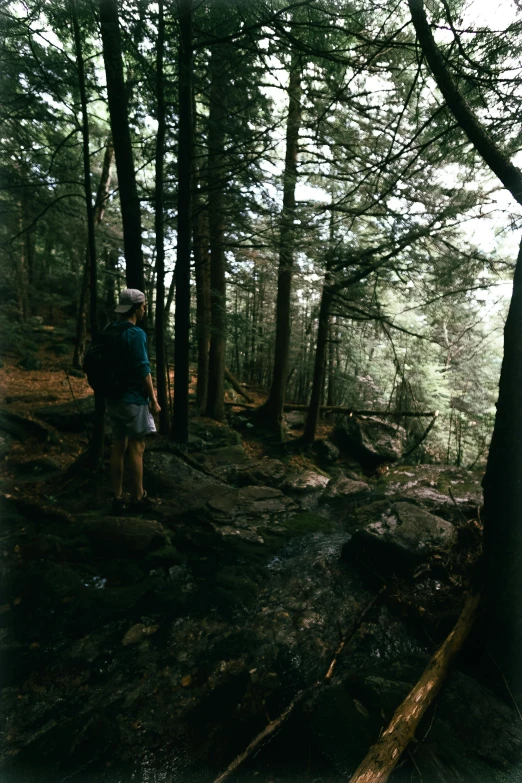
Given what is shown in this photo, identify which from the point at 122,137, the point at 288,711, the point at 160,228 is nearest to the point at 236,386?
the point at 160,228

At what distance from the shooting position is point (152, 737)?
1.87 meters

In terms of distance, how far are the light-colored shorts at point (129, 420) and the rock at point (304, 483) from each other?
402 centimetres

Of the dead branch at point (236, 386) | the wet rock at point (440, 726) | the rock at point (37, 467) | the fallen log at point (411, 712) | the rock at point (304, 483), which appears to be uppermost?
the dead branch at point (236, 386)

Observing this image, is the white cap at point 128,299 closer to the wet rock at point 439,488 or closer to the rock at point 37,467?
the rock at point 37,467

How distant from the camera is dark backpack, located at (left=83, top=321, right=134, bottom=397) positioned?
3.73 meters

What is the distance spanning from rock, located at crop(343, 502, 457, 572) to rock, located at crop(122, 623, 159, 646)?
225 cm

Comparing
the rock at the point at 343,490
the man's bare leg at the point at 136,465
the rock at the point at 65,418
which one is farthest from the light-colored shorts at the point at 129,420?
the rock at the point at 343,490

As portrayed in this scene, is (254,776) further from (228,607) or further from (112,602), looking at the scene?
(112,602)

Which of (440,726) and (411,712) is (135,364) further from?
(440,726)

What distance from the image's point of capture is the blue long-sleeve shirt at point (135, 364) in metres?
3.78

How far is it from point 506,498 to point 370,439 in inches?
352

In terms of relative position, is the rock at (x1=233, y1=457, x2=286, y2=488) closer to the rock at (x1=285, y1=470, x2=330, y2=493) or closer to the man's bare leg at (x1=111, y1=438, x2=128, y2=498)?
the rock at (x1=285, y1=470, x2=330, y2=493)

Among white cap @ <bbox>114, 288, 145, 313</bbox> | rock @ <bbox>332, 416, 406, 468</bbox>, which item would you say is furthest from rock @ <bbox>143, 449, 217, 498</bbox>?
rock @ <bbox>332, 416, 406, 468</bbox>

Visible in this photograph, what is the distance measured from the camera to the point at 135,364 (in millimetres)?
3816
